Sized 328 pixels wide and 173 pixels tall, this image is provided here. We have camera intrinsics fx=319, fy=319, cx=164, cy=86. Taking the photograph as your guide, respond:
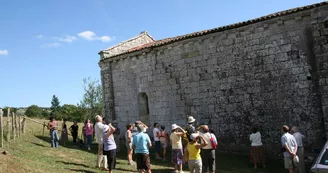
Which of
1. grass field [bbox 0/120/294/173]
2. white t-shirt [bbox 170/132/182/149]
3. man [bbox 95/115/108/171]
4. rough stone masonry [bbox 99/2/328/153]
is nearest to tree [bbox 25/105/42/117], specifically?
rough stone masonry [bbox 99/2/328/153]

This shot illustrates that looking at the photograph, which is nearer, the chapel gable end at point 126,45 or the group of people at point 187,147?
the group of people at point 187,147

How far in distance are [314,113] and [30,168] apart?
1009 cm

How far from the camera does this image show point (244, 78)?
13.9 metres

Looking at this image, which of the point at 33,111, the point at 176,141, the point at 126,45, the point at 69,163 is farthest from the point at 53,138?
the point at 33,111

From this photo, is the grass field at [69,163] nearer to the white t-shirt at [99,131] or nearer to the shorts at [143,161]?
the white t-shirt at [99,131]

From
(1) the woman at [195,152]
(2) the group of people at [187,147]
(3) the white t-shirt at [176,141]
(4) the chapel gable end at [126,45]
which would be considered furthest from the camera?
(4) the chapel gable end at [126,45]

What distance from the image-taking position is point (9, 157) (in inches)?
375

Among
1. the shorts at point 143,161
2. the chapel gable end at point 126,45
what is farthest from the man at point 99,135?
the chapel gable end at point 126,45

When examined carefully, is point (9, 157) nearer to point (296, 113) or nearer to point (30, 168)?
point (30, 168)

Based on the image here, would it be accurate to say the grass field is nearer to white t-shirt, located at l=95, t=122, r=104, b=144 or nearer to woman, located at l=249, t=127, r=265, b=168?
woman, located at l=249, t=127, r=265, b=168

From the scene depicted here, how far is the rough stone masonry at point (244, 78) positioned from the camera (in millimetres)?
12211

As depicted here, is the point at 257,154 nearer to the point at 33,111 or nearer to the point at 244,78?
the point at 244,78

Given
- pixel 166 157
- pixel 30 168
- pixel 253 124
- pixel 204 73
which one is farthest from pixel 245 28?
pixel 30 168

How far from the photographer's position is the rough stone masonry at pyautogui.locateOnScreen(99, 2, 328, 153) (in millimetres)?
12211
